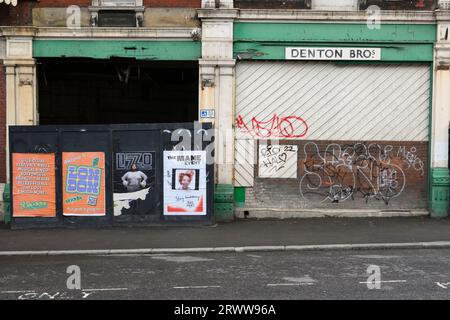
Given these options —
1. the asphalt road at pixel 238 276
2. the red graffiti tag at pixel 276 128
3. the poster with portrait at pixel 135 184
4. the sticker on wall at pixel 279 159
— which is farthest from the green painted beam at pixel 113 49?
the asphalt road at pixel 238 276

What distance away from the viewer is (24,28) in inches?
542

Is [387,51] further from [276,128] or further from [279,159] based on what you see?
[279,159]

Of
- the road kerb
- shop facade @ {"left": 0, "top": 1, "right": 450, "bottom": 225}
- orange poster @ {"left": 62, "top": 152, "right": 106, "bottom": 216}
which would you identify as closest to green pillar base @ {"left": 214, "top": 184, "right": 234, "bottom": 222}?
→ shop facade @ {"left": 0, "top": 1, "right": 450, "bottom": 225}

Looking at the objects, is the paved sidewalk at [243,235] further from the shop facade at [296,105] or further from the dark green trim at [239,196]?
the shop facade at [296,105]

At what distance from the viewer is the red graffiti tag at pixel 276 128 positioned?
1392cm

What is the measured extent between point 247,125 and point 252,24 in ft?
8.06

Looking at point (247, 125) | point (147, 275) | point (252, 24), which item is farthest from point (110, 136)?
point (147, 275)

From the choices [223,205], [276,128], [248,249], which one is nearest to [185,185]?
[223,205]

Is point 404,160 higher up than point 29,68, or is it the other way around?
point 29,68

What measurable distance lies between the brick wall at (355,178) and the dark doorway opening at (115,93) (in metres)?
3.96

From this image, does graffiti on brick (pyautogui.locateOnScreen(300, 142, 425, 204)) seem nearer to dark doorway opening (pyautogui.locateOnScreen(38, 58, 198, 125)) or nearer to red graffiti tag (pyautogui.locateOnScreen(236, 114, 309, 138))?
red graffiti tag (pyautogui.locateOnScreen(236, 114, 309, 138))

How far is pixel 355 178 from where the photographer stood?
13.9m

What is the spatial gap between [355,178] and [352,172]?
0.54ft
